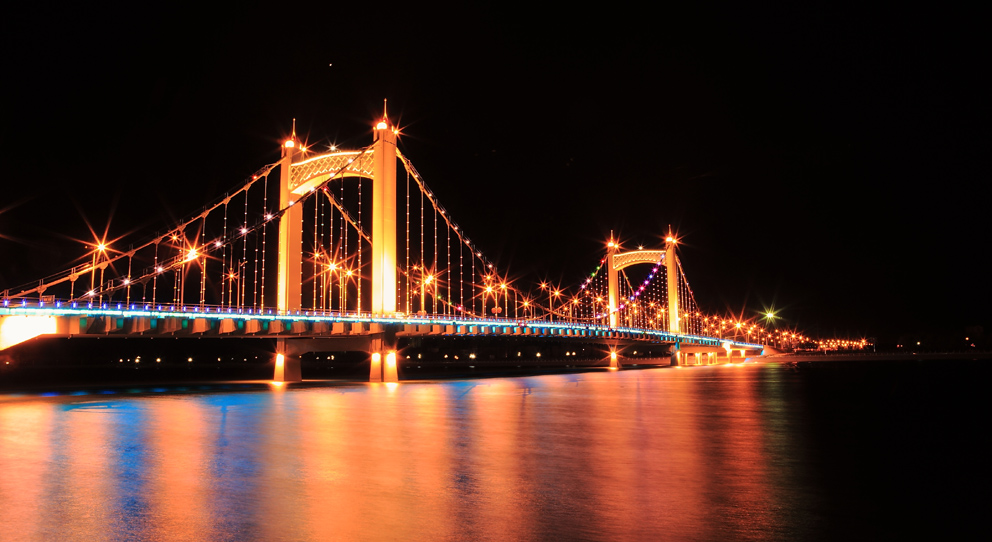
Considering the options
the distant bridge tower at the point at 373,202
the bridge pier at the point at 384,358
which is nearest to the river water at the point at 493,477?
the distant bridge tower at the point at 373,202

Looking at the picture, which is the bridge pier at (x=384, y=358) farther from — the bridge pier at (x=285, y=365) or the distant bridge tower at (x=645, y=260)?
the distant bridge tower at (x=645, y=260)

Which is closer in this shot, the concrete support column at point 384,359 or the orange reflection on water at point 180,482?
the orange reflection on water at point 180,482

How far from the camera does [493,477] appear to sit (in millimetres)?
10234

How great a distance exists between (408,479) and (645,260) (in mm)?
113599

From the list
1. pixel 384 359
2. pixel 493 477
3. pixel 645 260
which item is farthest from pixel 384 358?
pixel 645 260

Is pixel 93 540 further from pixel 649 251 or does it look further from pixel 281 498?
pixel 649 251

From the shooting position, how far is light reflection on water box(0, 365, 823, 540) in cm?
727

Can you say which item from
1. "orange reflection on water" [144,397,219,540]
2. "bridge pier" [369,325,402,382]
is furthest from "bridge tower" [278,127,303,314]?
"orange reflection on water" [144,397,219,540]

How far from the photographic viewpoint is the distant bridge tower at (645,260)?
10612 centimetres

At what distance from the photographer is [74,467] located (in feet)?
37.0

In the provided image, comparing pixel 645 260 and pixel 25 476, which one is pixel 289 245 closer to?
pixel 25 476

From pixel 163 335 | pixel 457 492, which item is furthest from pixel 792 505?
pixel 163 335

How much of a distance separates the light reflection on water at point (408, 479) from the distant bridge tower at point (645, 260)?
86004mm

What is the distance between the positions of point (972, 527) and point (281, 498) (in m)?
7.42
